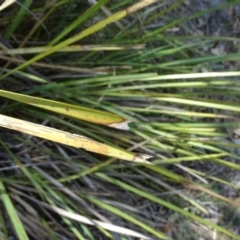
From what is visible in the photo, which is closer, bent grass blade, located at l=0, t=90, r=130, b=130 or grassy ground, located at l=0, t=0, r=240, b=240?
bent grass blade, located at l=0, t=90, r=130, b=130

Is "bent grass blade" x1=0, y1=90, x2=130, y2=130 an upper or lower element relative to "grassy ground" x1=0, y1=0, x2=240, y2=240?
upper

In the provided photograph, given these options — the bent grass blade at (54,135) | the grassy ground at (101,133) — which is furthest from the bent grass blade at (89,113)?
the grassy ground at (101,133)

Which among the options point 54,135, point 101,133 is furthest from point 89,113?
point 101,133

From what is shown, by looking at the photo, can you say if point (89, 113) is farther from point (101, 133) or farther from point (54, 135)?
point (101, 133)

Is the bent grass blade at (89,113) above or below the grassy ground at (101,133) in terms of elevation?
above

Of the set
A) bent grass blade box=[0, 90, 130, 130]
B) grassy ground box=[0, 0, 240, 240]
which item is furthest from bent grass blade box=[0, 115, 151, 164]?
grassy ground box=[0, 0, 240, 240]

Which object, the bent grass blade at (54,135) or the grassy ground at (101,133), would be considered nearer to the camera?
the bent grass blade at (54,135)

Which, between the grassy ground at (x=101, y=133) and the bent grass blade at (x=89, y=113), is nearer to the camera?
the bent grass blade at (x=89, y=113)

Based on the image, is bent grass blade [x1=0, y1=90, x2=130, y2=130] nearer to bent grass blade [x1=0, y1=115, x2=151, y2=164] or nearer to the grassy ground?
bent grass blade [x1=0, y1=115, x2=151, y2=164]

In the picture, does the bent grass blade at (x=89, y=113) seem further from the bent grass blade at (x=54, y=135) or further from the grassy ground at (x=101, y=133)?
the grassy ground at (x=101, y=133)

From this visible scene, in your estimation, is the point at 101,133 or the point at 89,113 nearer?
the point at 89,113

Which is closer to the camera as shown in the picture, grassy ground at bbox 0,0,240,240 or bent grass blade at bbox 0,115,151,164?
bent grass blade at bbox 0,115,151,164

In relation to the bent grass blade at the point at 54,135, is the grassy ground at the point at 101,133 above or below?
below
